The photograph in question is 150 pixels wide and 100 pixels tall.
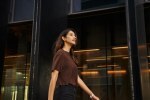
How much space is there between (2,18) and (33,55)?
311 centimetres

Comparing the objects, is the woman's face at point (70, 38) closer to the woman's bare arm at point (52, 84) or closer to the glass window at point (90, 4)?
the woman's bare arm at point (52, 84)

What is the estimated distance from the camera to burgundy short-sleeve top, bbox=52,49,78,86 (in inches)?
145

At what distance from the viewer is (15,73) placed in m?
13.6

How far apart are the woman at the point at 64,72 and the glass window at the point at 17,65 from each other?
8702mm

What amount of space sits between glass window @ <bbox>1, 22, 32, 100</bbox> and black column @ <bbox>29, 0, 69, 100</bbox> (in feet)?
15.4

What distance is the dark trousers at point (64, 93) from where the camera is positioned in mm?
3545

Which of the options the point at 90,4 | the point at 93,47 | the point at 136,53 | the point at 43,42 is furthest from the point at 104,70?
the point at 43,42


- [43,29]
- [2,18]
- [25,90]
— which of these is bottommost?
[25,90]

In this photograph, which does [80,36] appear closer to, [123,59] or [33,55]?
[123,59]

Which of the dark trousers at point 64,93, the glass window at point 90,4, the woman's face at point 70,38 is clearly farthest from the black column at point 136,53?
the dark trousers at point 64,93

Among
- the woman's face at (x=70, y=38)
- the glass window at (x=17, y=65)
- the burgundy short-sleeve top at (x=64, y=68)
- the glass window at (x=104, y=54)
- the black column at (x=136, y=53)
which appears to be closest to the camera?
the burgundy short-sleeve top at (x=64, y=68)

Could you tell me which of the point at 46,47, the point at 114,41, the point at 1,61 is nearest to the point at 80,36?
the point at 114,41

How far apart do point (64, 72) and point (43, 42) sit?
3916mm

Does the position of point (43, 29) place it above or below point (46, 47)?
above
